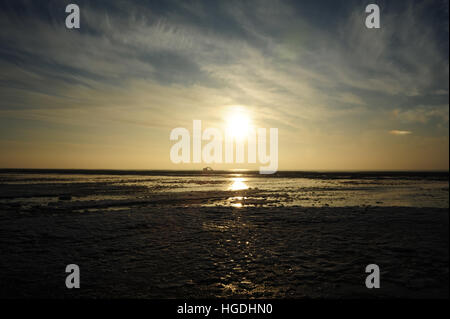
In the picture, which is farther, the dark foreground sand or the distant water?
the distant water

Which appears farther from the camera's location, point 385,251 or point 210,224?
point 210,224

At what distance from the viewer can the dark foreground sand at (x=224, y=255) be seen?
20.5 ft

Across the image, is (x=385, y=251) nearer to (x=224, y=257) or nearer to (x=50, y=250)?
(x=224, y=257)

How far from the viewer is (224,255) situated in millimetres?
8711

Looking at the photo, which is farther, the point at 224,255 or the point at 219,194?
the point at 219,194

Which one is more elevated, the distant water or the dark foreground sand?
the dark foreground sand

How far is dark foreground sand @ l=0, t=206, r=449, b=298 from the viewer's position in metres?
6.26

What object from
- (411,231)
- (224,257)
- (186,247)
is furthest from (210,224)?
(411,231)

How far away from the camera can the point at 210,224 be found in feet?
44.6

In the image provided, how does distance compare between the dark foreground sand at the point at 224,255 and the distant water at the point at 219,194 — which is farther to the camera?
the distant water at the point at 219,194

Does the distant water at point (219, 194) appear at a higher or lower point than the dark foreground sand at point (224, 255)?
lower
